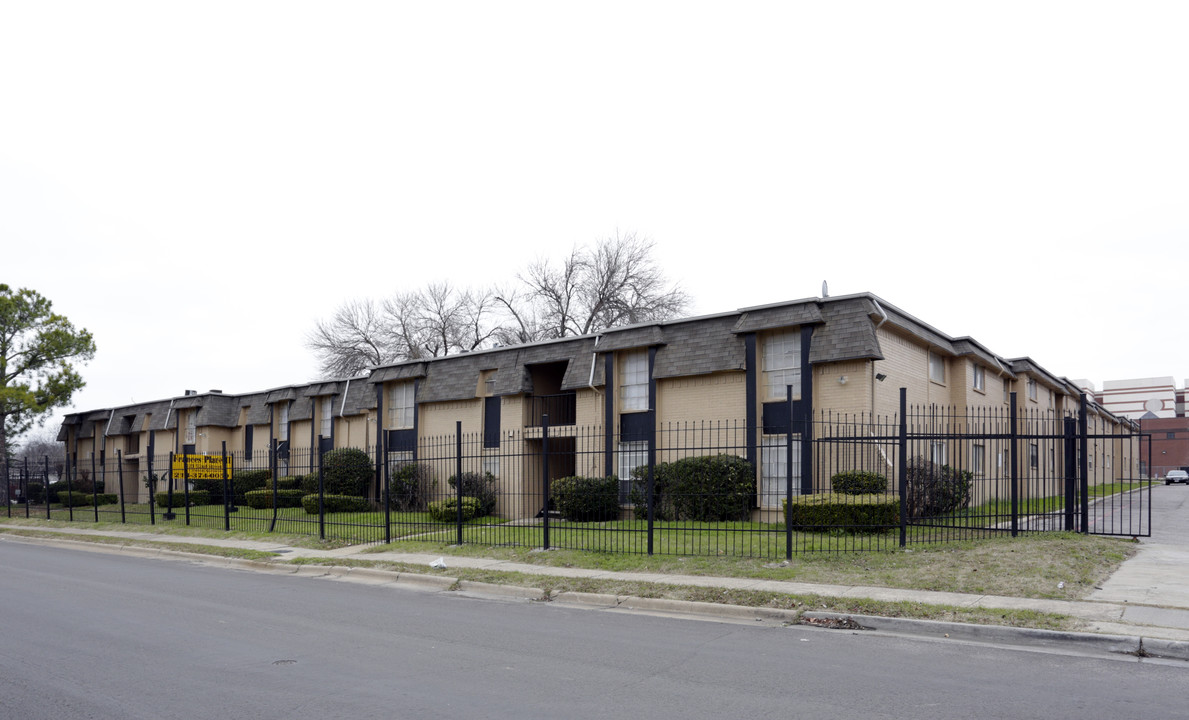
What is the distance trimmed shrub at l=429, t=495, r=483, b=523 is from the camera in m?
21.5

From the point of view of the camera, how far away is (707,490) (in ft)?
66.1

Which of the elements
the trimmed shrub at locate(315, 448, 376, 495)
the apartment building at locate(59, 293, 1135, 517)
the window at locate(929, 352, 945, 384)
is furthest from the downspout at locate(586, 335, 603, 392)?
the window at locate(929, 352, 945, 384)

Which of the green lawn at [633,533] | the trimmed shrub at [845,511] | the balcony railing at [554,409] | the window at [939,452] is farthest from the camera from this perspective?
the balcony railing at [554,409]

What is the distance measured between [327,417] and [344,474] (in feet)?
21.2

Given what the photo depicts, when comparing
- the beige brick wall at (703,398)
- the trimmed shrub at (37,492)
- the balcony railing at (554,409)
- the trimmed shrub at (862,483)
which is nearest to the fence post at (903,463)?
the trimmed shrub at (862,483)

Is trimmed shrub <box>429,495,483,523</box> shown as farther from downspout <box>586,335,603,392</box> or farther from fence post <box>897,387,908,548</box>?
fence post <box>897,387,908,548</box>

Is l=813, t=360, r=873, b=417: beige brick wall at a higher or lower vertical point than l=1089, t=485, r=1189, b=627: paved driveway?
higher

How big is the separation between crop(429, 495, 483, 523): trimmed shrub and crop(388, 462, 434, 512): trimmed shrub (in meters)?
4.86

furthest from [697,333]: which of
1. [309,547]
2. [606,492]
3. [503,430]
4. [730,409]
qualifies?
[309,547]

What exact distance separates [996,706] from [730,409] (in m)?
15.6

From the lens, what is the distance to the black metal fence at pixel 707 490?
47.3 feet

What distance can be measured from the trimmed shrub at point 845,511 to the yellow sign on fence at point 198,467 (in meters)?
16.4

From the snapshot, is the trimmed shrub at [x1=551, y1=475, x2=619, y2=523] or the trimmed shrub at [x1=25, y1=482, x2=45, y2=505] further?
the trimmed shrub at [x1=25, y1=482, x2=45, y2=505]

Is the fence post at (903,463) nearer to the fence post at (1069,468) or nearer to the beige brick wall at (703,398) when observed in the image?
the fence post at (1069,468)
